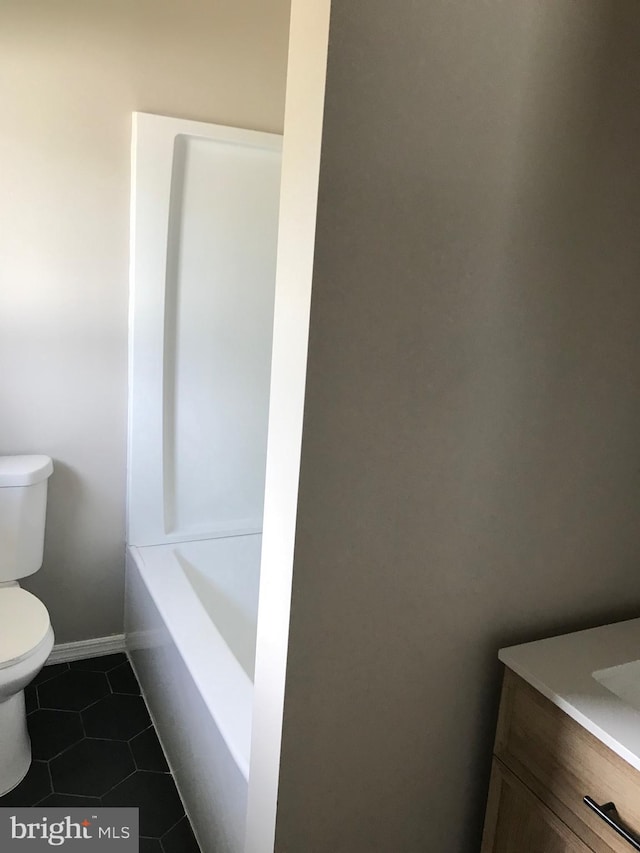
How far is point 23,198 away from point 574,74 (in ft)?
5.76

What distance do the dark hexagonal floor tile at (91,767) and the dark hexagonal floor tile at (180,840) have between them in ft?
0.84

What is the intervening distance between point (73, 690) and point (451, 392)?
197 cm

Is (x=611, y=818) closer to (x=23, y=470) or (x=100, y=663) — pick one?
(x=23, y=470)

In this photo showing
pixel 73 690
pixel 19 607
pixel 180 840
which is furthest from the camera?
pixel 73 690

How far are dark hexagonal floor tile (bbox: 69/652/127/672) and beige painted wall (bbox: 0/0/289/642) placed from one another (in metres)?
0.13

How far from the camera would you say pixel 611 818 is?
1.18m

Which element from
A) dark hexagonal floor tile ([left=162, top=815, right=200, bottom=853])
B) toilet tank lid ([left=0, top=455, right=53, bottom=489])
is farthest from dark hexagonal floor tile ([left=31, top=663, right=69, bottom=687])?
dark hexagonal floor tile ([left=162, top=815, right=200, bottom=853])

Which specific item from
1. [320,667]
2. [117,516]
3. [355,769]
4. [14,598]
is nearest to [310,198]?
[320,667]

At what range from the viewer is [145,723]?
7.80 feet

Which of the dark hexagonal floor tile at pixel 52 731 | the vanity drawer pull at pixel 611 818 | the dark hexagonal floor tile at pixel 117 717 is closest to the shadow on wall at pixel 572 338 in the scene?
the vanity drawer pull at pixel 611 818

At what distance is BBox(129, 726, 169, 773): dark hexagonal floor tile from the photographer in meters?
2.18

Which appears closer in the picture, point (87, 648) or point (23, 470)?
point (23, 470)

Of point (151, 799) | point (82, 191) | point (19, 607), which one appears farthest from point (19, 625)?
point (82, 191)

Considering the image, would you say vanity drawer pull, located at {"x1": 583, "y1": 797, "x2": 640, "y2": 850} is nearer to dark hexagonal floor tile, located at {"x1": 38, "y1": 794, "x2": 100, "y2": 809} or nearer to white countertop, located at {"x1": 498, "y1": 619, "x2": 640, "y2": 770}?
white countertop, located at {"x1": 498, "y1": 619, "x2": 640, "y2": 770}
